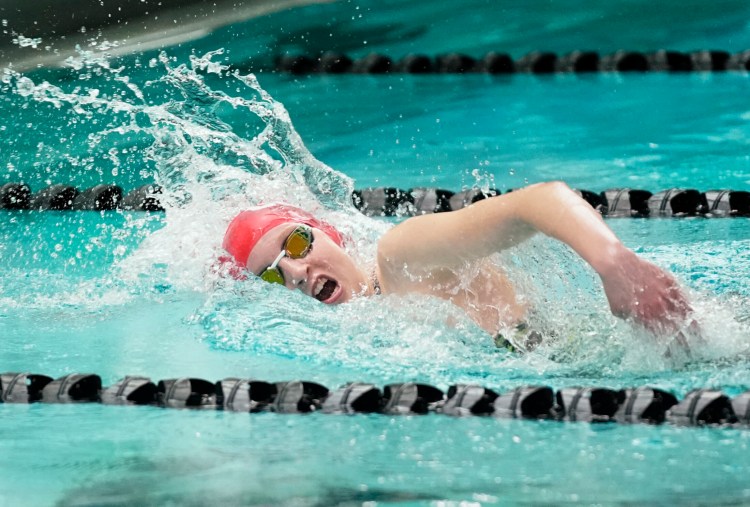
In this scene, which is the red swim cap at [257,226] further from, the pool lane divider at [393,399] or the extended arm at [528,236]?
the pool lane divider at [393,399]

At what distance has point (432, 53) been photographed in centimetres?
822

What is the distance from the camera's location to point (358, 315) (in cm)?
316

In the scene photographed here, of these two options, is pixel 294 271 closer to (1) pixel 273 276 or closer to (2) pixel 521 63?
(1) pixel 273 276

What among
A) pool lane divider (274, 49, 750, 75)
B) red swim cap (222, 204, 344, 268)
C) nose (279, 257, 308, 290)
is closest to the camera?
nose (279, 257, 308, 290)

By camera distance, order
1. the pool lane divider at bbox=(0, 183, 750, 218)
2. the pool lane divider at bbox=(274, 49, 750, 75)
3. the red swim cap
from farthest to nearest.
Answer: the pool lane divider at bbox=(274, 49, 750, 75)
the pool lane divider at bbox=(0, 183, 750, 218)
the red swim cap

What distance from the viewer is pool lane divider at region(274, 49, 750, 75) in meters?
7.08

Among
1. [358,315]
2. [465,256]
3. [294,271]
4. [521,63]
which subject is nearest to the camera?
[465,256]

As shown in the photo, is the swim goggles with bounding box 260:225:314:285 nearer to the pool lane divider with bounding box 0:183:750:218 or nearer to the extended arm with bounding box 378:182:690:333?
the extended arm with bounding box 378:182:690:333

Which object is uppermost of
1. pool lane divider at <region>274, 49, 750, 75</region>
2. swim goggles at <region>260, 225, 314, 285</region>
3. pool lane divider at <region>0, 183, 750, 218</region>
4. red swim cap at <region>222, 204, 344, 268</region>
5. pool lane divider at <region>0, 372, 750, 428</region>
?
pool lane divider at <region>274, 49, 750, 75</region>

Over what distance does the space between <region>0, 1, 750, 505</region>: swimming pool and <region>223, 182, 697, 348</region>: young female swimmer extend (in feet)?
0.25

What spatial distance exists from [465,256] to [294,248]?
53 cm

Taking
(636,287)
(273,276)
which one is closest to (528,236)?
(636,287)

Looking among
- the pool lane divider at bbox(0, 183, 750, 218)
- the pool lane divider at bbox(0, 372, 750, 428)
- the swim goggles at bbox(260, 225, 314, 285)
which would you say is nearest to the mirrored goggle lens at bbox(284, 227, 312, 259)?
the swim goggles at bbox(260, 225, 314, 285)

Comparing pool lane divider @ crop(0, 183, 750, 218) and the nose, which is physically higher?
pool lane divider @ crop(0, 183, 750, 218)
